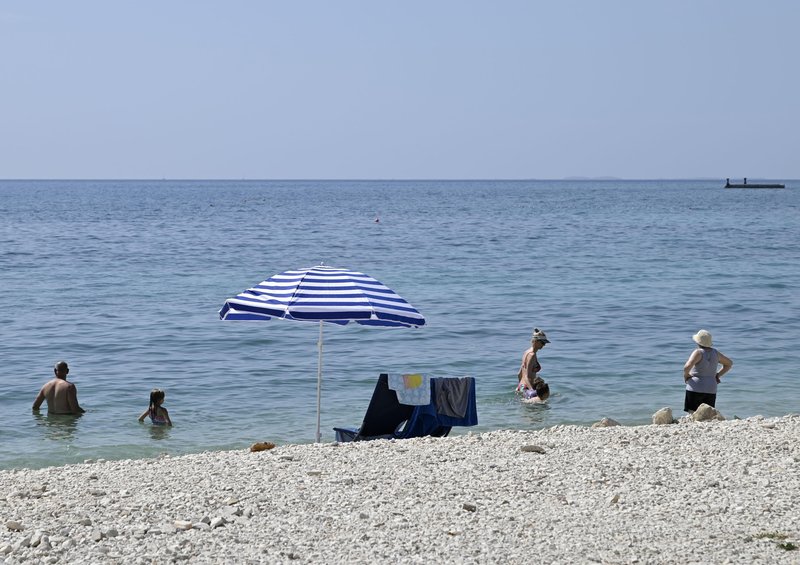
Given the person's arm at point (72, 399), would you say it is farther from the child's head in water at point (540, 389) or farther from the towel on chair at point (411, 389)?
the child's head in water at point (540, 389)

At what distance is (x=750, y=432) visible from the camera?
10.1 metres

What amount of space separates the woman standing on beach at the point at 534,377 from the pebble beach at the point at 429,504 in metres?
4.56

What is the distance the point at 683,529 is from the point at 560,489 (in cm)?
124

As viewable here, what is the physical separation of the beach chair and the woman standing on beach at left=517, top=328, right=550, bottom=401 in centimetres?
359

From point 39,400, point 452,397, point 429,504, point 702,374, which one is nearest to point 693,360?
point 702,374

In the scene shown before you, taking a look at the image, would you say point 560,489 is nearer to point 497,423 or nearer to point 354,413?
point 497,423

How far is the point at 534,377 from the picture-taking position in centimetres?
1452

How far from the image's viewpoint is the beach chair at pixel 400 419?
10906 mm

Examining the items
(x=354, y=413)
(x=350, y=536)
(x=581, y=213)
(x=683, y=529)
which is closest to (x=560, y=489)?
(x=683, y=529)

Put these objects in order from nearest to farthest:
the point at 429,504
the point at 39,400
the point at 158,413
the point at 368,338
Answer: the point at 429,504 < the point at 158,413 < the point at 39,400 < the point at 368,338

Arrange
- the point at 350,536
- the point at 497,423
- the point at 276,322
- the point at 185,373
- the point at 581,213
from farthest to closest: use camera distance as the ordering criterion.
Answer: the point at 581,213
the point at 276,322
the point at 185,373
the point at 497,423
the point at 350,536

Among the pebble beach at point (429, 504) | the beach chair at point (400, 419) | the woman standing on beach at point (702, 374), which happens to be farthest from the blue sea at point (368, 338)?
the pebble beach at point (429, 504)

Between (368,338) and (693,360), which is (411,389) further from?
(368,338)

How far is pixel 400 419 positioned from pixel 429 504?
356 cm
